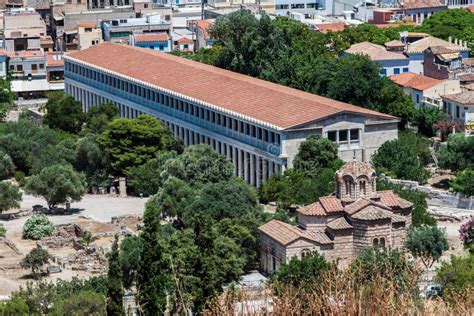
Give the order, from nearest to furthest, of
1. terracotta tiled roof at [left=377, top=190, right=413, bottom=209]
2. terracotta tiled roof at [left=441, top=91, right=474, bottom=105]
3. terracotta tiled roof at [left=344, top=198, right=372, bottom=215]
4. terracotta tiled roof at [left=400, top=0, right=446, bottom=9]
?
terracotta tiled roof at [left=344, top=198, right=372, bottom=215] < terracotta tiled roof at [left=377, top=190, right=413, bottom=209] < terracotta tiled roof at [left=441, top=91, right=474, bottom=105] < terracotta tiled roof at [left=400, top=0, right=446, bottom=9]

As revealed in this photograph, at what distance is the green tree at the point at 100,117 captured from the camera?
105 meters

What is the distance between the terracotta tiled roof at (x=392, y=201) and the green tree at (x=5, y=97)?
5092 cm

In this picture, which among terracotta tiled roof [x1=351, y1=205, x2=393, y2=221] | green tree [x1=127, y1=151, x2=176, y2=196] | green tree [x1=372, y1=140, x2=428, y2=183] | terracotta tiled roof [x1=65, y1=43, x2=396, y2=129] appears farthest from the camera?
green tree [x1=127, y1=151, x2=176, y2=196]

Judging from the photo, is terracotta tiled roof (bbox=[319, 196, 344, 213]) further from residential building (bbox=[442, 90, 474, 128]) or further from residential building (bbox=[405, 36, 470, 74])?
residential building (bbox=[405, 36, 470, 74])

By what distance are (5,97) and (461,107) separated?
3904cm

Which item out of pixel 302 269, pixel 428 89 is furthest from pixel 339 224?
pixel 428 89

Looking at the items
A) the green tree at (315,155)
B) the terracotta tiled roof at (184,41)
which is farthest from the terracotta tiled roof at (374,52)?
the green tree at (315,155)

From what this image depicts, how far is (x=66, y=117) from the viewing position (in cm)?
11019

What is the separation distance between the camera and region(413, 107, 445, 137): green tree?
331 feet

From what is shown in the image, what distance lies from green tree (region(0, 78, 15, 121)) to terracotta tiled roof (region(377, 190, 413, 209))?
5092cm

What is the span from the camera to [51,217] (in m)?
87.5

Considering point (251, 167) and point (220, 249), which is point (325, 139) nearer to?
point (251, 167)

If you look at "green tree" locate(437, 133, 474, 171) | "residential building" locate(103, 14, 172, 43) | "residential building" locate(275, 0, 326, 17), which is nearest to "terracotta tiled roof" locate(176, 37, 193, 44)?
"residential building" locate(103, 14, 172, 43)

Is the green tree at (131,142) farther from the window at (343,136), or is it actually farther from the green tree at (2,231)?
the green tree at (2,231)
